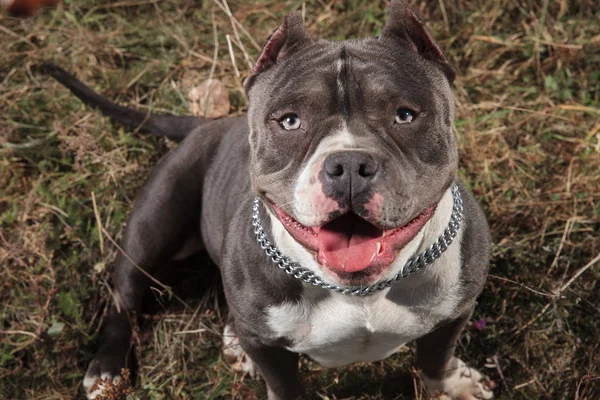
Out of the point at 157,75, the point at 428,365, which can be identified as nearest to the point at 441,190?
the point at 428,365

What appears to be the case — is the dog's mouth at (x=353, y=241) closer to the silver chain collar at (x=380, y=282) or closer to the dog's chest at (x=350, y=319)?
the silver chain collar at (x=380, y=282)

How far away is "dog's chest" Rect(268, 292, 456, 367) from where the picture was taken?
8.32 feet

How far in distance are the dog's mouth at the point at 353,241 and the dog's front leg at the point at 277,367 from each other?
67 cm

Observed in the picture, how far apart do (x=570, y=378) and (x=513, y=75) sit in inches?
78.7

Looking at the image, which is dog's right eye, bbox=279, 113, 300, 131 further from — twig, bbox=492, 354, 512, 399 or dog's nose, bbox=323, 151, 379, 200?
twig, bbox=492, 354, 512, 399

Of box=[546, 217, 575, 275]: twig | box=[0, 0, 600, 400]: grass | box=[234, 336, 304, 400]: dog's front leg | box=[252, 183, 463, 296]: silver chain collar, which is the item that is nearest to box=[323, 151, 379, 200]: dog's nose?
box=[252, 183, 463, 296]: silver chain collar

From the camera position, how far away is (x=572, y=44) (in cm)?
441

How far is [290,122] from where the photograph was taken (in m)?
2.40

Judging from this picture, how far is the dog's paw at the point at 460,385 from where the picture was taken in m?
3.25

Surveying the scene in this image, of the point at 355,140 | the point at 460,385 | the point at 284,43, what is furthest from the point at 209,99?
the point at 355,140

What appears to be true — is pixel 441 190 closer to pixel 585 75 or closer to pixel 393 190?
pixel 393 190

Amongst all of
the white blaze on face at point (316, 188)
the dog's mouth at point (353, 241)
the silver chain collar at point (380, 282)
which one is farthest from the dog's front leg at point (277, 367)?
the white blaze on face at point (316, 188)

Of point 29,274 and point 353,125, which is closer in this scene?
point 353,125

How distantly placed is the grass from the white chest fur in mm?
662
